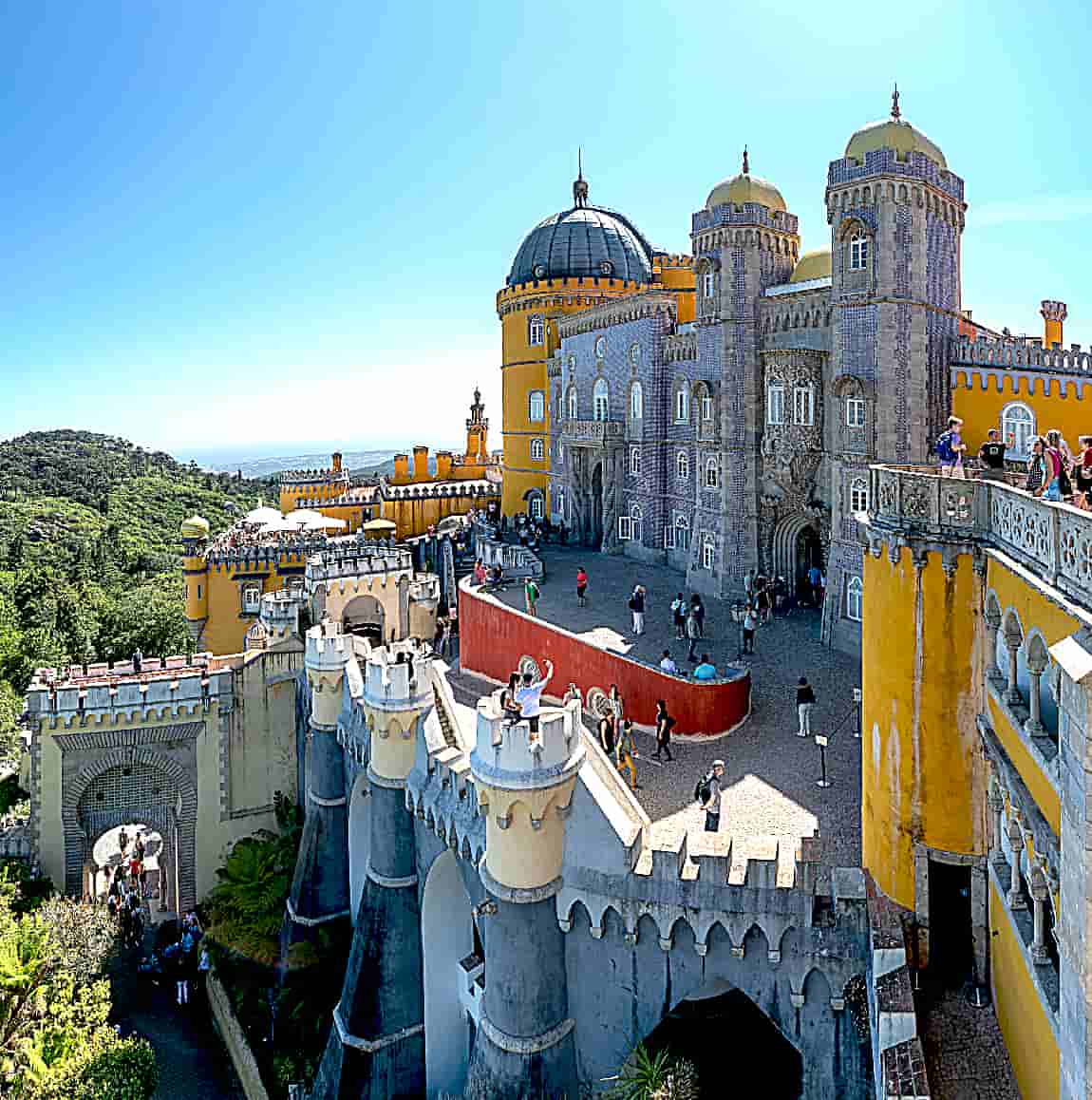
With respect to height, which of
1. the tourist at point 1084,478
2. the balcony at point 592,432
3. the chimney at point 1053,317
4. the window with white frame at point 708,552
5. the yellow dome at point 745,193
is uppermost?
the yellow dome at point 745,193

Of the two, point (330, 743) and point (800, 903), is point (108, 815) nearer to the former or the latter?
point (330, 743)

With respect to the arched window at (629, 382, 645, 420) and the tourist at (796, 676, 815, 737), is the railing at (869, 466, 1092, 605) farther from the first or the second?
the arched window at (629, 382, 645, 420)

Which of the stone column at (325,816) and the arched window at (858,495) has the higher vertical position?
the arched window at (858,495)

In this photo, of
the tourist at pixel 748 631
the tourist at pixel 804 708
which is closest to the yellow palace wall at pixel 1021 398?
the tourist at pixel 748 631

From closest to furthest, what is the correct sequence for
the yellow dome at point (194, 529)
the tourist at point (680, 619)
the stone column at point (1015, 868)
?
the stone column at point (1015, 868), the tourist at point (680, 619), the yellow dome at point (194, 529)

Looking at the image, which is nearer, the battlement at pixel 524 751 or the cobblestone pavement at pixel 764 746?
the battlement at pixel 524 751

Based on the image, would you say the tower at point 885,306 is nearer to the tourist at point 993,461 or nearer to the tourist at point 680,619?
the tourist at point 680,619

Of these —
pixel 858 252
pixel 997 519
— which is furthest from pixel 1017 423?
pixel 997 519
